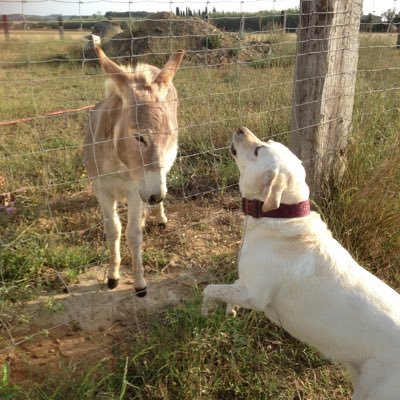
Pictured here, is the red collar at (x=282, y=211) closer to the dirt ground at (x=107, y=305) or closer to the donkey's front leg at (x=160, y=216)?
the dirt ground at (x=107, y=305)

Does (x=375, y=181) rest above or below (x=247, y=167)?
below

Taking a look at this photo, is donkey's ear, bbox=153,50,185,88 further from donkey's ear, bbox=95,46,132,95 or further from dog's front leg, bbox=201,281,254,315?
dog's front leg, bbox=201,281,254,315

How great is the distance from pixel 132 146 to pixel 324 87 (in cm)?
156

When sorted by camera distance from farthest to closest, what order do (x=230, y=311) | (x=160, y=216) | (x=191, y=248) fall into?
(x=160, y=216)
(x=191, y=248)
(x=230, y=311)

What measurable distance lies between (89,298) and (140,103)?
1.41 m

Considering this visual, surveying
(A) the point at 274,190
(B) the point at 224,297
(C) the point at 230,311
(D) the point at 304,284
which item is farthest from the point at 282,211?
(C) the point at 230,311

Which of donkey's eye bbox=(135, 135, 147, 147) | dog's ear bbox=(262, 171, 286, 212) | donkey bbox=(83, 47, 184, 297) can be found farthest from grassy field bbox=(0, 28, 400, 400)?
dog's ear bbox=(262, 171, 286, 212)

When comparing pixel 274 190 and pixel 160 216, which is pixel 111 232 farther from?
pixel 274 190

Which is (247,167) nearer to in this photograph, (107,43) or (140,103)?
(140,103)

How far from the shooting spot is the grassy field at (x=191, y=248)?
2527mm

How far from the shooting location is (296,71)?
11.4 feet

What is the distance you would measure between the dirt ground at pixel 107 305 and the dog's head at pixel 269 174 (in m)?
A: 0.93

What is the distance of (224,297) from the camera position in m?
2.62

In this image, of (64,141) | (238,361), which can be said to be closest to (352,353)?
(238,361)
